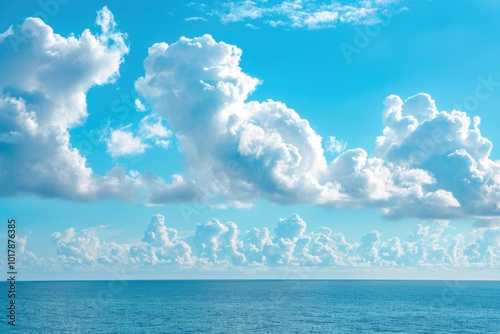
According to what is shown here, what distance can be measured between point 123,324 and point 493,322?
366 ft

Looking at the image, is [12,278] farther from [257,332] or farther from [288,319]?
[288,319]

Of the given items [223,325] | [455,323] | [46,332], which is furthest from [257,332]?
[455,323]

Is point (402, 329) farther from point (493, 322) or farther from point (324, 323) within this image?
point (493, 322)

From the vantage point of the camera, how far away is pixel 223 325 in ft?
459

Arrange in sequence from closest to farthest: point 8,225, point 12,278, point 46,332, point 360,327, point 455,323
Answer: point 8,225 < point 12,278 < point 46,332 < point 360,327 < point 455,323

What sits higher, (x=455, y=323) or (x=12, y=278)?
(x=12, y=278)

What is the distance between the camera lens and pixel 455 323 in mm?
148500

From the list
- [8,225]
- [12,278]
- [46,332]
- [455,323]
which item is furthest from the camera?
[455,323]

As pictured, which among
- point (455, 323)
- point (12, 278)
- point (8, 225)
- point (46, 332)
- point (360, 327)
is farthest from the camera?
point (455, 323)

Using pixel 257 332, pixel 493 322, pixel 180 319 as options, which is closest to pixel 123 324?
pixel 180 319

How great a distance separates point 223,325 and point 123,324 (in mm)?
28575

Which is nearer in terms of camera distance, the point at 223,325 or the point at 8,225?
the point at 8,225

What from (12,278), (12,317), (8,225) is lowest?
(12,317)

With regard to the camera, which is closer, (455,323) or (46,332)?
(46,332)
